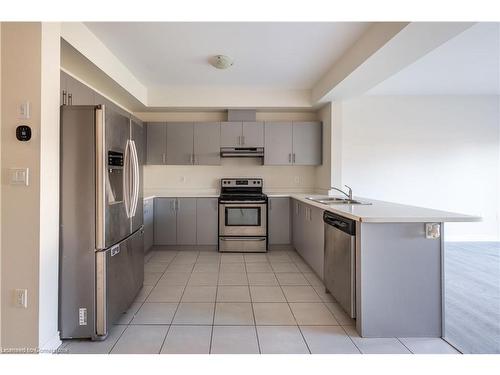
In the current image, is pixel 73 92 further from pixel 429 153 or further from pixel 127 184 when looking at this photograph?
pixel 429 153

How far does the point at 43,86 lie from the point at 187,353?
78.4 inches

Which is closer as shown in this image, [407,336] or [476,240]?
[407,336]

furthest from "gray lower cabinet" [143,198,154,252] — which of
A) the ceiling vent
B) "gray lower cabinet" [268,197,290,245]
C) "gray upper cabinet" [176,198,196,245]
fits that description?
the ceiling vent

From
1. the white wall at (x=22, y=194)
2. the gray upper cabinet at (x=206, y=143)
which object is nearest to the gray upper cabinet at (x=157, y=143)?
the gray upper cabinet at (x=206, y=143)

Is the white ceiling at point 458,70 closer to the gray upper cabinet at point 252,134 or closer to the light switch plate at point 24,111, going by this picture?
the gray upper cabinet at point 252,134

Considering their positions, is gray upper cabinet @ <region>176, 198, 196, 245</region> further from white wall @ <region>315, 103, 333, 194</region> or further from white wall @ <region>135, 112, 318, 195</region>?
white wall @ <region>315, 103, 333, 194</region>

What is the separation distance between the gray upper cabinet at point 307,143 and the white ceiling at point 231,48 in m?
0.80

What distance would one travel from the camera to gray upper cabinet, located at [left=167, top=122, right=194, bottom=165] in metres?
4.60

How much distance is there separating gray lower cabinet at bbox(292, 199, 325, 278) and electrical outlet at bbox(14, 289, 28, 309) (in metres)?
2.55

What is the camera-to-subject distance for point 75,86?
103 inches
